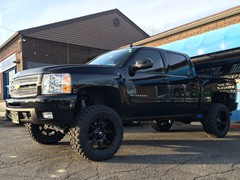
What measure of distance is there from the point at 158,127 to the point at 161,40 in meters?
7.42

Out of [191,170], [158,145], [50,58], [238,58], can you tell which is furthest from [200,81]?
[50,58]

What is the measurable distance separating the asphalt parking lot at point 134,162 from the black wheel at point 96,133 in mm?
168

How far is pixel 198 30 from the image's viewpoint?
13070 millimetres

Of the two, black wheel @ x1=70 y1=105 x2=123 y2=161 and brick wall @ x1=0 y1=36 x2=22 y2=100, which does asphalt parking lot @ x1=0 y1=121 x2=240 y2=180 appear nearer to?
black wheel @ x1=70 y1=105 x2=123 y2=161

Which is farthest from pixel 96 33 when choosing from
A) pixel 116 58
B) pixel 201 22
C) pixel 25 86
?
pixel 25 86

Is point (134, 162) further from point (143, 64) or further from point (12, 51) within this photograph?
point (12, 51)

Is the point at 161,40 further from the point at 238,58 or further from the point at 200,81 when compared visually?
the point at 200,81

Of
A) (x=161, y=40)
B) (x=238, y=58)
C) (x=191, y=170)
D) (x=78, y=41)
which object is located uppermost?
(x=78, y=41)

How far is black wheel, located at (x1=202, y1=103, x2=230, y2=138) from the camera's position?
22.8ft

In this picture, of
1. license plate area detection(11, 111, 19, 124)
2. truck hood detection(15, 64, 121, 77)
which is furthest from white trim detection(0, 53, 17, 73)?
truck hood detection(15, 64, 121, 77)

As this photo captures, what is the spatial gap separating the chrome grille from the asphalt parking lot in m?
1.05

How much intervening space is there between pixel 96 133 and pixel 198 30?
952 centimetres

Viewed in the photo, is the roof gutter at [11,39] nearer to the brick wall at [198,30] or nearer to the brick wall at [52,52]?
the brick wall at [52,52]

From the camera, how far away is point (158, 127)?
28.7ft
